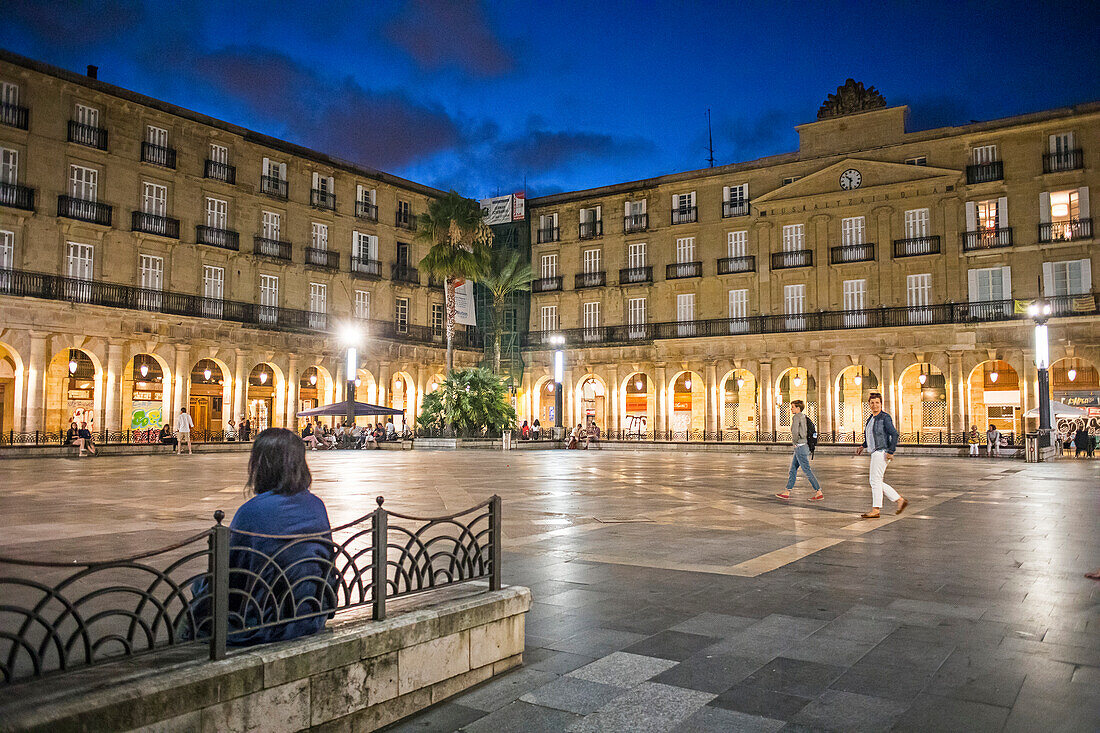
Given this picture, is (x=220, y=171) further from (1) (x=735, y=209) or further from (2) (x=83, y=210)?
(1) (x=735, y=209)

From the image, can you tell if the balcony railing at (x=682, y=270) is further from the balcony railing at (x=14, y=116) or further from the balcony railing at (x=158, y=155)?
the balcony railing at (x=14, y=116)

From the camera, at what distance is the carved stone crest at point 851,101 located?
38531 mm

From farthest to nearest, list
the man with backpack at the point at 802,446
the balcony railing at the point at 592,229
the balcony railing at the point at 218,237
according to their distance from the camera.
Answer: the balcony railing at the point at 592,229 → the balcony railing at the point at 218,237 → the man with backpack at the point at 802,446

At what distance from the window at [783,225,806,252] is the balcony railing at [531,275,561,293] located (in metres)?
13.5

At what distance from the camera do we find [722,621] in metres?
5.27

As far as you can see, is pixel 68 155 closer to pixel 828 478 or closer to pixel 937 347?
pixel 828 478

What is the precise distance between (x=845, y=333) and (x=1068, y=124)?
41.6 ft

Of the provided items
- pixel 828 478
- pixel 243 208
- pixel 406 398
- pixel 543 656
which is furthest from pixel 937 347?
pixel 543 656

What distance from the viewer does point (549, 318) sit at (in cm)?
4812

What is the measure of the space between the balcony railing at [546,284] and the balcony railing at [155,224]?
20560mm

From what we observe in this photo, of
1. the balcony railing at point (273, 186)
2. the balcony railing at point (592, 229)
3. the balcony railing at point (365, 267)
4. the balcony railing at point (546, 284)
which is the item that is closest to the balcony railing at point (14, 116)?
the balcony railing at point (273, 186)

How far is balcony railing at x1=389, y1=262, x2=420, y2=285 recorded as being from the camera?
44562 mm

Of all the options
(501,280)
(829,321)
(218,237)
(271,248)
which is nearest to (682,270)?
(829,321)

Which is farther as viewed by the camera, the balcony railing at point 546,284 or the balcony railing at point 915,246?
the balcony railing at point 546,284
